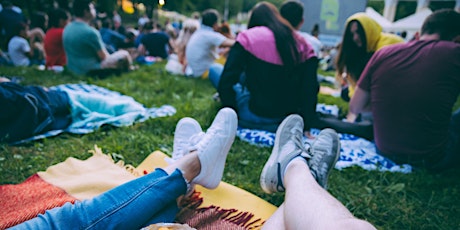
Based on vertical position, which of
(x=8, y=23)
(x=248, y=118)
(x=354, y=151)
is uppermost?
(x=8, y=23)

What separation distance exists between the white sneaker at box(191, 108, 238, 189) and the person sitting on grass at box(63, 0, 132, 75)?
13.2 ft

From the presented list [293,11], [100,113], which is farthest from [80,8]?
[293,11]

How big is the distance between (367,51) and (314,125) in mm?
1334

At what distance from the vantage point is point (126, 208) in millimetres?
1142

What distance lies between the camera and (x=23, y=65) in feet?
20.5

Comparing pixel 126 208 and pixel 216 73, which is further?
pixel 216 73

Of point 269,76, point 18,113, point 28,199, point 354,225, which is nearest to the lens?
point 354,225

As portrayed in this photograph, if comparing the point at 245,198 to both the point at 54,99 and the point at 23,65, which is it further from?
the point at 23,65

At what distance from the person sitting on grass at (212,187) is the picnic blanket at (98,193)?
12cm

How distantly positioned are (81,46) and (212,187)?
4409 mm

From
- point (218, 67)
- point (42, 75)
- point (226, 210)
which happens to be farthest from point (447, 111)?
point (42, 75)

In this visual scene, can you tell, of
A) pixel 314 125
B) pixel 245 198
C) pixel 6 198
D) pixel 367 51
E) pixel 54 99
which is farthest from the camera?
pixel 367 51

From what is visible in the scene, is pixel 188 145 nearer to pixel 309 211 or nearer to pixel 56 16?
pixel 309 211

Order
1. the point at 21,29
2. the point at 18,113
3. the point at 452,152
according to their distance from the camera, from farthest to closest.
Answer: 1. the point at 21,29
2. the point at 18,113
3. the point at 452,152
